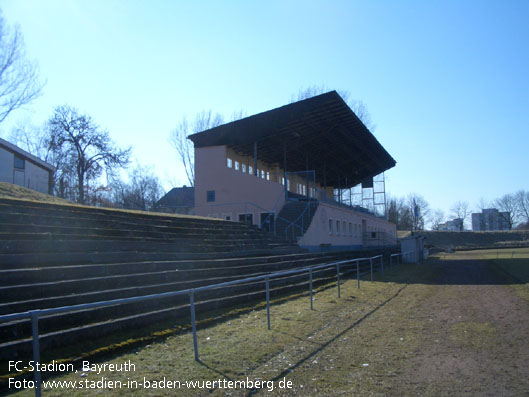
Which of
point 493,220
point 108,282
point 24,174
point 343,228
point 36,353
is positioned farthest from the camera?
Answer: point 493,220

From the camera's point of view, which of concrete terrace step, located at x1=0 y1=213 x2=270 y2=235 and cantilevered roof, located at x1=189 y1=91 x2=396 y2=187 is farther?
cantilevered roof, located at x1=189 y1=91 x2=396 y2=187

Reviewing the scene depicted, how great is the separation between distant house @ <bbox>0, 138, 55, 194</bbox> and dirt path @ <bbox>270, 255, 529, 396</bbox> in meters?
26.6

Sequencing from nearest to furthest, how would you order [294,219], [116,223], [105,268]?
[105,268]
[116,223]
[294,219]

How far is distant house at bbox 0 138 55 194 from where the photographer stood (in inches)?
1102

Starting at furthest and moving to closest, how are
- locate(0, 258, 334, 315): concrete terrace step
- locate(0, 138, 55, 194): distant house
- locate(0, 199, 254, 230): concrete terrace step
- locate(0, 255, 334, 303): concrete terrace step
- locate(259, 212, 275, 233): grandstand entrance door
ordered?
locate(0, 138, 55, 194): distant house, locate(259, 212, 275, 233): grandstand entrance door, locate(0, 199, 254, 230): concrete terrace step, locate(0, 255, 334, 303): concrete terrace step, locate(0, 258, 334, 315): concrete terrace step

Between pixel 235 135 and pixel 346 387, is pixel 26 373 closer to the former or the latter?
pixel 346 387

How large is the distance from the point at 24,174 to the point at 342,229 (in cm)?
2365

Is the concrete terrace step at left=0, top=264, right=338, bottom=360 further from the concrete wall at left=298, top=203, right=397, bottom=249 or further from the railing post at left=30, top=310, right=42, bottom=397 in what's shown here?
the concrete wall at left=298, top=203, right=397, bottom=249

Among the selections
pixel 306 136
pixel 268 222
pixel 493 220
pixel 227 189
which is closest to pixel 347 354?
pixel 268 222

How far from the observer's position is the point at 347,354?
245 inches

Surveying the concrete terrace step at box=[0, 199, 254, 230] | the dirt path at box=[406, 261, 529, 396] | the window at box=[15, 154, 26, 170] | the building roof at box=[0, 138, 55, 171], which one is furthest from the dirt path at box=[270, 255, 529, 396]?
the window at box=[15, 154, 26, 170]

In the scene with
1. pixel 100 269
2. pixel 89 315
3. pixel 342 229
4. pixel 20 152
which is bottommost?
pixel 89 315

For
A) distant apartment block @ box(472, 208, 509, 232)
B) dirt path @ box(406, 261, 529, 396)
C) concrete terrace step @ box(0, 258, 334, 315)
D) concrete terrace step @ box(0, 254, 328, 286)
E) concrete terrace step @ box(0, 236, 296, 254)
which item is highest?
distant apartment block @ box(472, 208, 509, 232)

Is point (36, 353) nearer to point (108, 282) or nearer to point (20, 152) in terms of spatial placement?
point (108, 282)
